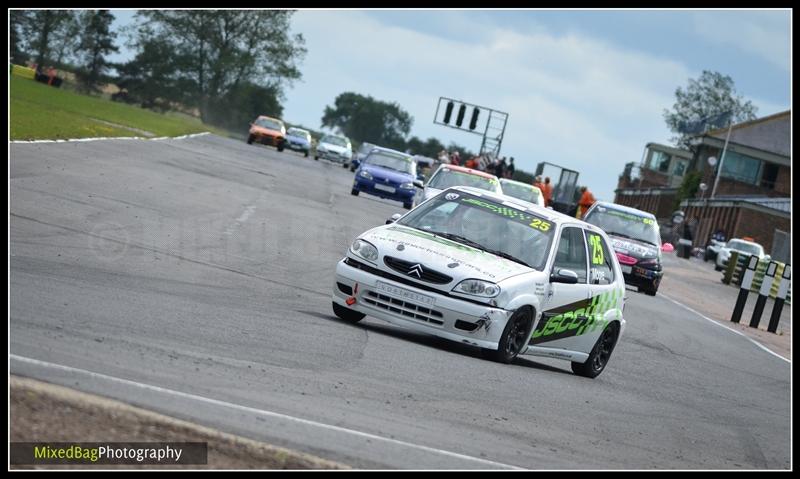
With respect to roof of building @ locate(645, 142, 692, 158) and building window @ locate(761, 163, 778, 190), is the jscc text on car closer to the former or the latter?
building window @ locate(761, 163, 778, 190)

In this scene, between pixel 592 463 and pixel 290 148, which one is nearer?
pixel 592 463

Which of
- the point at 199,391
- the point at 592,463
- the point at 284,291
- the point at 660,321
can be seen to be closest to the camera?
the point at 199,391

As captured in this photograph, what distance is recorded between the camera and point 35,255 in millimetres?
12555

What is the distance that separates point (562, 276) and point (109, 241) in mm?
5324

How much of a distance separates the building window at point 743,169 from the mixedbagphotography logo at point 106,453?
309ft

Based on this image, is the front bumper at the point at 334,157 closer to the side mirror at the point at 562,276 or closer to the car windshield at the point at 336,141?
the car windshield at the point at 336,141

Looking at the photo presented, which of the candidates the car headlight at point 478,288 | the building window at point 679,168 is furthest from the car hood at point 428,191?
the building window at point 679,168

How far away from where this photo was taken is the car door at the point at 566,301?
40.6ft

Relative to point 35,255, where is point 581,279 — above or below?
above

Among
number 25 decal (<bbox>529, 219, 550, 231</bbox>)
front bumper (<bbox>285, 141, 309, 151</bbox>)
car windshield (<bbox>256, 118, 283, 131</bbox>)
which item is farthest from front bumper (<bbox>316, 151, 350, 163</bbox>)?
number 25 decal (<bbox>529, 219, 550, 231</bbox>)

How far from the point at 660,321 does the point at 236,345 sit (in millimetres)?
13698

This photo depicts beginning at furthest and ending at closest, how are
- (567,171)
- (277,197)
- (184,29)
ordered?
1. (184,29)
2. (567,171)
3. (277,197)

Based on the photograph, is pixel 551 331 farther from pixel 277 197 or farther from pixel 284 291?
pixel 277 197
